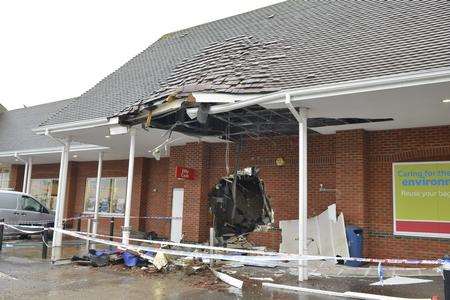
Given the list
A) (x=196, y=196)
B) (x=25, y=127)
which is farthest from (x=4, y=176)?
(x=196, y=196)

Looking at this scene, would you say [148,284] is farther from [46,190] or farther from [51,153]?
[46,190]

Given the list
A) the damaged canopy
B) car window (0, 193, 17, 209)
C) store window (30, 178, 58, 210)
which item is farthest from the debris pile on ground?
store window (30, 178, 58, 210)

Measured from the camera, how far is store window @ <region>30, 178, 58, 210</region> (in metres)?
23.8

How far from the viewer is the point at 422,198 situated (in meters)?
10.8

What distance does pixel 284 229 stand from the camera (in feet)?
39.9

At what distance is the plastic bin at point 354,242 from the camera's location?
10680 millimetres

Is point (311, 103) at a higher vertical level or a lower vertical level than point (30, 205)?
higher

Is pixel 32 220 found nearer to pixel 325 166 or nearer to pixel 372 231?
pixel 325 166

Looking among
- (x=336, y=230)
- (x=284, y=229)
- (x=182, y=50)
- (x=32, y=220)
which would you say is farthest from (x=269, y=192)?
(x=32, y=220)

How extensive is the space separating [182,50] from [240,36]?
291 centimetres

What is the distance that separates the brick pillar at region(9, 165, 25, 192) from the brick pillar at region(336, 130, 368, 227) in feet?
65.1

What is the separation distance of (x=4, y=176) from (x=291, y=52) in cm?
2169

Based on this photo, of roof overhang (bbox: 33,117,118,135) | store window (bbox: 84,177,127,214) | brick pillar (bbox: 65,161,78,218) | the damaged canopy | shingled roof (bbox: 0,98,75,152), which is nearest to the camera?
the damaged canopy

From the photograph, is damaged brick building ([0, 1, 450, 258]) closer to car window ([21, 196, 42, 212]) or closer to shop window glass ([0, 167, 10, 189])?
car window ([21, 196, 42, 212])
